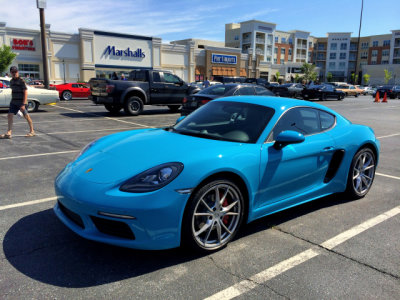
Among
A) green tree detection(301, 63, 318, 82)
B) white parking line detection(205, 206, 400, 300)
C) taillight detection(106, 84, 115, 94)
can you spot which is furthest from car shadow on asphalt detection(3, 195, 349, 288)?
green tree detection(301, 63, 318, 82)

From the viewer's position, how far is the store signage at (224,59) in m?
56.7

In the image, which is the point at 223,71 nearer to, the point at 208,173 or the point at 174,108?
the point at 174,108

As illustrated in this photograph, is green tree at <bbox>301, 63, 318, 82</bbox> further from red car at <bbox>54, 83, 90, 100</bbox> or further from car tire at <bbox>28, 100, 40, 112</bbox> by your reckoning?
car tire at <bbox>28, 100, 40, 112</bbox>

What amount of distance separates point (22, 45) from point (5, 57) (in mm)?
4090

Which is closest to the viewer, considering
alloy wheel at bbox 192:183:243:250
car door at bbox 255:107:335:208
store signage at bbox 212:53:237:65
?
alloy wheel at bbox 192:183:243:250

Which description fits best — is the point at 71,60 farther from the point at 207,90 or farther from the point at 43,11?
the point at 207,90

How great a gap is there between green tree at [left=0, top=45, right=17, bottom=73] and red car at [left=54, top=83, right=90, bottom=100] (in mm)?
17118

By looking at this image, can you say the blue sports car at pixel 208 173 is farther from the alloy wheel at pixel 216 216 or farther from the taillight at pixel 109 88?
the taillight at pixel 109 88

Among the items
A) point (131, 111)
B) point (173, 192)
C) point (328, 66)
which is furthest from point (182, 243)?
point (328, 66)

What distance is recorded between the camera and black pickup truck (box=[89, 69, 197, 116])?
13.7m

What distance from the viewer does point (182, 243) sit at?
2889 mm

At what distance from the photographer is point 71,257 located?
294 cm

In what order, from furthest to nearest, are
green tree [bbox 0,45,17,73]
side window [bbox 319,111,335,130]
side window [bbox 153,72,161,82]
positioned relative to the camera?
1. green tree [bbox 0,45,17,73]
2. side window [bbox 153,72,161,82]
3. side window [bbox 319,111,335,130]

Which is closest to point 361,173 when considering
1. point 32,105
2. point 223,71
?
point 32,105
